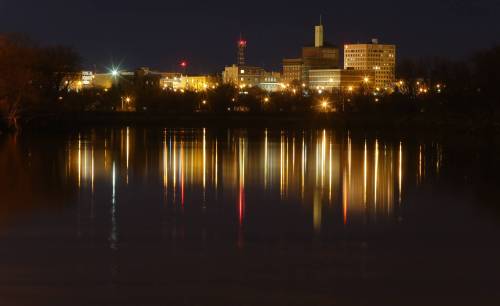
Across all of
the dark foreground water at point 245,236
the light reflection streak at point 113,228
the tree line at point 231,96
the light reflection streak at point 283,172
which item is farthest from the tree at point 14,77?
the light reflection streak at point 113,228

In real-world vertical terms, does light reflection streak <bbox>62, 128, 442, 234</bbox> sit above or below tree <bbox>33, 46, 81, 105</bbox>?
below

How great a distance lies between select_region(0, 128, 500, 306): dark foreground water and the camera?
400 inches

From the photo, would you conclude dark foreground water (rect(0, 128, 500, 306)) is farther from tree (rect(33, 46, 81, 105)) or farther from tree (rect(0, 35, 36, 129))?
tree (rect(33, 46, 81, 105))

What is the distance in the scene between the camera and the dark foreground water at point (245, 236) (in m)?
10.2

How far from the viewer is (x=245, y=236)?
534 inches

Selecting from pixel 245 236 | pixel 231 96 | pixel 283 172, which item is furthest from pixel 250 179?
pixel 231 96

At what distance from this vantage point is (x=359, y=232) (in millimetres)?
13922

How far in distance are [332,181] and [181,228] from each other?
27.4 feet

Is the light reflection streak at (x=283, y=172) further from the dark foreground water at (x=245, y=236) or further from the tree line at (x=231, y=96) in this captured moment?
the tree line at (x=231, y=96)

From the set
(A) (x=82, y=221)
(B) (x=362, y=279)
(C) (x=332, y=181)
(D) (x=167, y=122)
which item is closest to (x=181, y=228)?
(A) (x=82, y=221)

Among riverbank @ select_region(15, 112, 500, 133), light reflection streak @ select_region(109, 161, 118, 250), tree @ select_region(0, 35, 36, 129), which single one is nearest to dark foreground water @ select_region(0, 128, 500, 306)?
light reflection streak @ select_region(109, 161, 118, 250)

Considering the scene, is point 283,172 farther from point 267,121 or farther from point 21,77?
point 267,121

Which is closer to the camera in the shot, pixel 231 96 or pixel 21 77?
pixel 21 77

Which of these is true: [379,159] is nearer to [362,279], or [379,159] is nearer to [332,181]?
[332,181]
